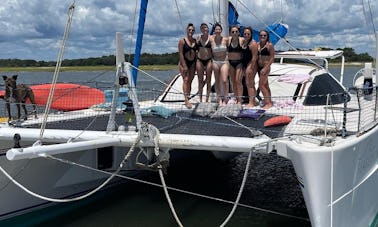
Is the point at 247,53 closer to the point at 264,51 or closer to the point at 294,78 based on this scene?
the point at 264,51

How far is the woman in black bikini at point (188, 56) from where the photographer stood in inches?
303

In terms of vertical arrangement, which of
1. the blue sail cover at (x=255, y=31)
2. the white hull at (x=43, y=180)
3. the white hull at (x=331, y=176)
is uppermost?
the blue sail cover at (x=255, y=31)

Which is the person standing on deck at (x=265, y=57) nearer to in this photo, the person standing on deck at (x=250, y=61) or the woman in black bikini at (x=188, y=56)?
the person standing on deck at (x=250, y=61)

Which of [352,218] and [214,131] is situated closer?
[352,218]

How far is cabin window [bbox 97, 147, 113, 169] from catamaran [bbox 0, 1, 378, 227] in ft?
0.05

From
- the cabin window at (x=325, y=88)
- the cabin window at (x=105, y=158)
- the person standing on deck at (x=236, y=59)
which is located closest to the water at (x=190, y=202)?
the cabin window at (x=105, y=158)

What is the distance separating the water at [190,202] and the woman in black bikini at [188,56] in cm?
75

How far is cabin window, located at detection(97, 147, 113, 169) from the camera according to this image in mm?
7535

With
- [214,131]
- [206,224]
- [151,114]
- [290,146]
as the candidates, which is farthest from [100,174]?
[290,146]

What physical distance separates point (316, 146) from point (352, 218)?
3.45ft

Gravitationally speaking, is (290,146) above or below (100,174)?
above

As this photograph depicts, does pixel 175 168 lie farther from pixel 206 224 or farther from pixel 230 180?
pixel 206 224

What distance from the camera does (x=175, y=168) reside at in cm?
980

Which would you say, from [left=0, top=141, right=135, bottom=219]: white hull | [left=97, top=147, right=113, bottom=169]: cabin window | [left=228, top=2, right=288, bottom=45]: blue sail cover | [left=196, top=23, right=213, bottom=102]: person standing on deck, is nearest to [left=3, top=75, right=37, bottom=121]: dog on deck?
[left=0, top=141, right=135, bottom=219]: white hull
